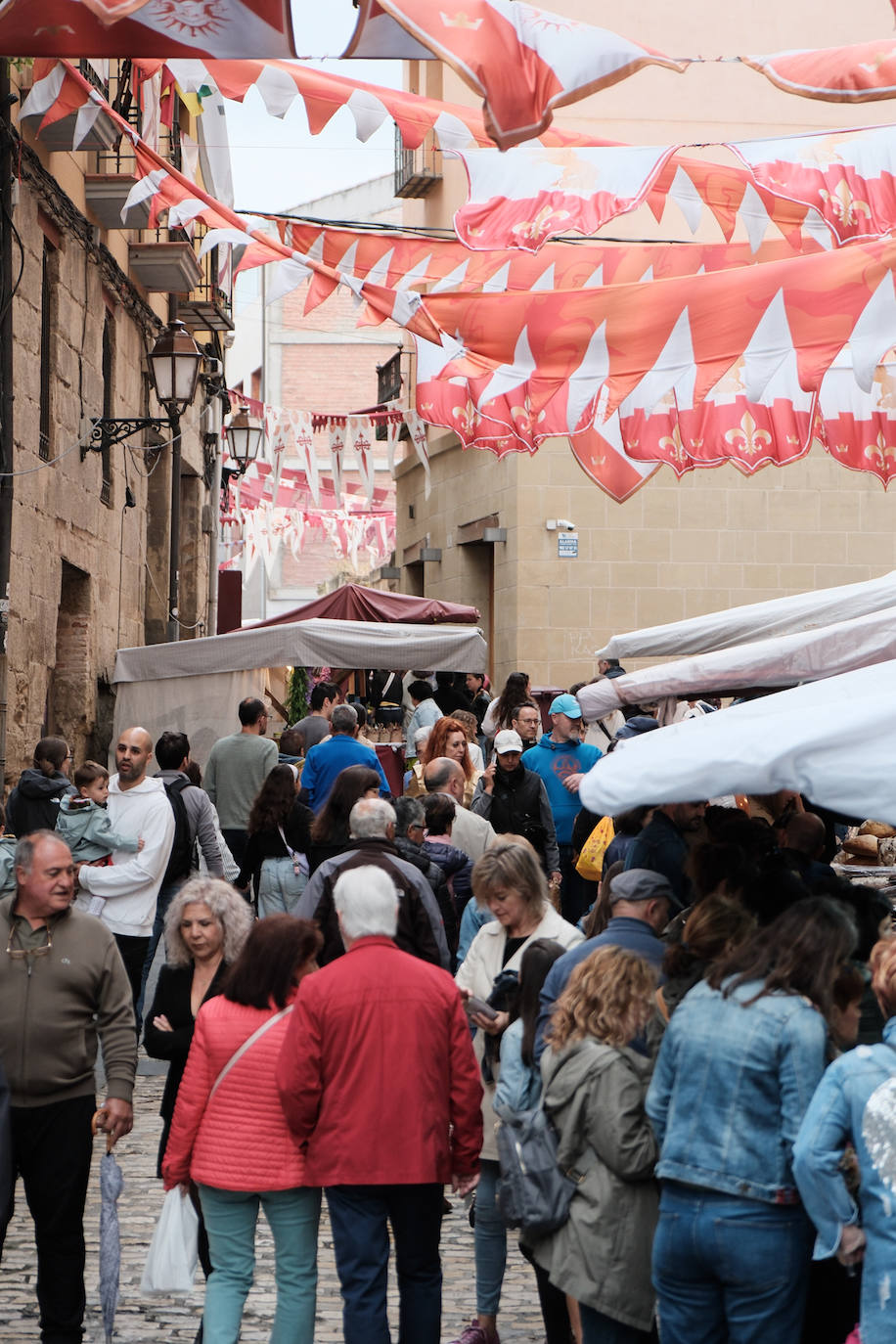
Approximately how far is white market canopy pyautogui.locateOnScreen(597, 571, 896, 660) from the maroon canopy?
7013 mm

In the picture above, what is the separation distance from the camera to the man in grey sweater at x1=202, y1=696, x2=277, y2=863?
1186cm

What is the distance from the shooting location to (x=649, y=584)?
23.0 metres

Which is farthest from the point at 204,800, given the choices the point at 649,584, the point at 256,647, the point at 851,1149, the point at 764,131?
the point at 764,131

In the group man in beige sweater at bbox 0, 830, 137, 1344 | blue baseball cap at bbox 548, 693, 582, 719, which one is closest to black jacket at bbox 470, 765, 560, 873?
blue baseball cap at bbox 548, 693, 582, 719

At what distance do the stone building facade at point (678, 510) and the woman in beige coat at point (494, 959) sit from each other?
55.7 feet

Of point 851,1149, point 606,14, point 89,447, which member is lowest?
point 851,1149

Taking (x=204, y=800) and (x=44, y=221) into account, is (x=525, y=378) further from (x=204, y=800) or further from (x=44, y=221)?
(x=44, y=221)

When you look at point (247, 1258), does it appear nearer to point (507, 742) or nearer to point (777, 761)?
point (777, 761)

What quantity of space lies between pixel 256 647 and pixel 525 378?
6.56m

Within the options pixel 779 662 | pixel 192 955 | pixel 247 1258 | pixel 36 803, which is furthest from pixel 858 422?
pixel 247 1258

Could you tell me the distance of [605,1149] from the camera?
4492mm

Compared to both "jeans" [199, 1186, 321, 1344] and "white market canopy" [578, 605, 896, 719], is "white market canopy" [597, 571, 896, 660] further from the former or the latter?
"jeans" [199, 1186, 321, 1344]

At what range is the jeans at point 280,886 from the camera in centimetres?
933

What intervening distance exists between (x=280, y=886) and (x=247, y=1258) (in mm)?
4421
